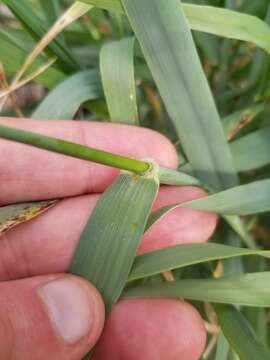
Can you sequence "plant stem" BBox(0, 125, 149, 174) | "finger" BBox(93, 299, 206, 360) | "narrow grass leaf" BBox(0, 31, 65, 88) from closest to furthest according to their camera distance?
"plant stem" BBox(0, 125, 149, 174) → "finger" BBox(93, 299, 206, 360) → "narrow grass leaf" BBox(0, 31, 65, 88)

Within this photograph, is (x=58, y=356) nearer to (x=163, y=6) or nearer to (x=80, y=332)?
(x=80, y=332)

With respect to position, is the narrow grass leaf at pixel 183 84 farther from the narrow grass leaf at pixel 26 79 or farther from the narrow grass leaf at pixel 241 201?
the narrow grass leaf at pixel 26 79

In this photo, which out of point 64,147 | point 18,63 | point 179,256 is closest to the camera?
point 64,147

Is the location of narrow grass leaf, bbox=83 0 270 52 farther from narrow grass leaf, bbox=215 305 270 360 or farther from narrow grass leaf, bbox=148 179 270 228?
narrow grass leaf, bbox=215 305 270 360

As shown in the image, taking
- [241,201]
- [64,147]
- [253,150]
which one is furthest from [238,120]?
[64,147]

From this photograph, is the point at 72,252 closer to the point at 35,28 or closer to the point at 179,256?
the point at 179,256

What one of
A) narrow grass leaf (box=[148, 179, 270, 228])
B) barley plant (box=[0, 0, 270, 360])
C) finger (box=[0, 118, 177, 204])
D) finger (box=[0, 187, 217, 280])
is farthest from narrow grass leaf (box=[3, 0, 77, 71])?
narrow grass leaf (box=[148, 179, 270, 228])
